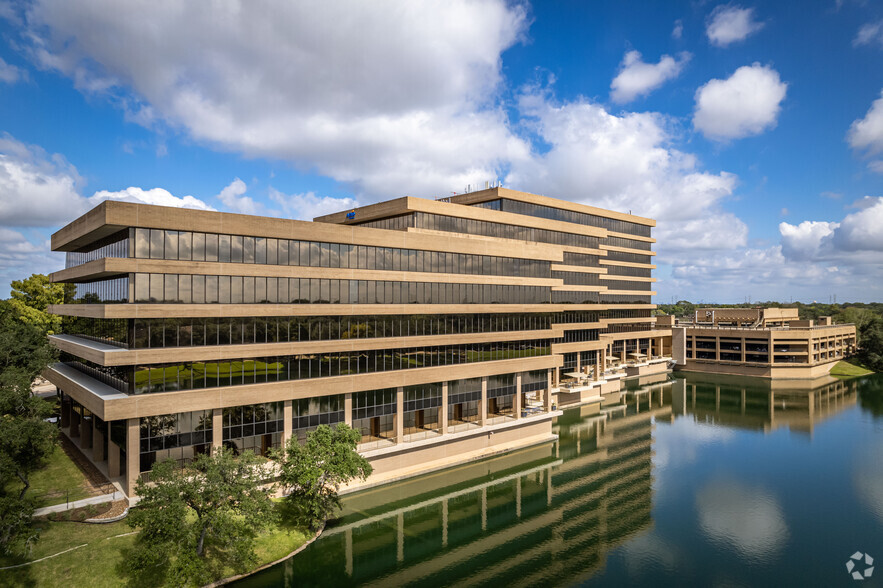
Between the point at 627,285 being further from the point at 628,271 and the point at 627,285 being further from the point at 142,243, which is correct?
the point at 142,243

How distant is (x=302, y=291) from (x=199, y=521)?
20.0 m

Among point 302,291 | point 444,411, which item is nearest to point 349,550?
point 444,411

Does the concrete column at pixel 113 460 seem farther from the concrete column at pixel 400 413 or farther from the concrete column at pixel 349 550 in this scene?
the concrete column at pixel 400 413

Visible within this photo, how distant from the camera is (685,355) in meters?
133

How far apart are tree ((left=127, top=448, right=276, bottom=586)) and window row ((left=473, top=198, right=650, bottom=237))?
177 feet

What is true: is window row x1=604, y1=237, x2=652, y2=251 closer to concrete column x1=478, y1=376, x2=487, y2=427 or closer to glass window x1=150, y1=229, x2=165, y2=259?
concrete column x1=478, y1=376, x2=487, y2=427

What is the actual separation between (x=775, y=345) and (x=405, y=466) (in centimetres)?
10625

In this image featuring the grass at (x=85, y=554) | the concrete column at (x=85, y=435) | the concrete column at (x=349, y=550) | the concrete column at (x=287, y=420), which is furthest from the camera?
the concrete column at (x=85, y=435)

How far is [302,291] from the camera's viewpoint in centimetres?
4584

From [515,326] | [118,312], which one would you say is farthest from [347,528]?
[515,326]

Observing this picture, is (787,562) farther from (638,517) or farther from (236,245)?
(236,245)

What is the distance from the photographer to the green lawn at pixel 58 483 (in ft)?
128

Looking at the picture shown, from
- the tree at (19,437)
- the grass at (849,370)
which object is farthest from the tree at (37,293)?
the grass at (849,370)

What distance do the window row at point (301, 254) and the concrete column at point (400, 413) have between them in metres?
12.4
